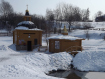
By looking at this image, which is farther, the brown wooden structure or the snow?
the brown wooden structure

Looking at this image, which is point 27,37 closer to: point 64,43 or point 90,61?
point 64,43

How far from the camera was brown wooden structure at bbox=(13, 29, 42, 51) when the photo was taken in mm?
26828

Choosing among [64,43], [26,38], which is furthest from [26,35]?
[64,43]

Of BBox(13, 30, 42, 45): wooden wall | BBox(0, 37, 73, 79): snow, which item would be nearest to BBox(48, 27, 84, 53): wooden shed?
BBox(0, 37, 73, 79): snow

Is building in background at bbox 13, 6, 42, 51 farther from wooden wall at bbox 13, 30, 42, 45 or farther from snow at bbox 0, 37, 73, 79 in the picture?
snow at bbox 0, 37, 73, 79

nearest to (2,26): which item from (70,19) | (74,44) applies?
(70,19)

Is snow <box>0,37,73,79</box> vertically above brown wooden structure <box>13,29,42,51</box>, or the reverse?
brown wooden structure <box>13,29,42,51</box>

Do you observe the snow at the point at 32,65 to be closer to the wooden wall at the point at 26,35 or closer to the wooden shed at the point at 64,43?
the wooden shed at the point at 64,43

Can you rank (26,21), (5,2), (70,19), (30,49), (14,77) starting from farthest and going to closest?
(5,2)
(70,19)
(26,21)
(30,49)
(14,77)

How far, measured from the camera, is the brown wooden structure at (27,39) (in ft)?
88.0

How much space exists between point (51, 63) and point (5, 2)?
64.9 metres

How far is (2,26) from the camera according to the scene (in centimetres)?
6662

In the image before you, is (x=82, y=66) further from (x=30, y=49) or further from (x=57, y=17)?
(x=57, y=17)

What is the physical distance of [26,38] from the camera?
27.2 m
